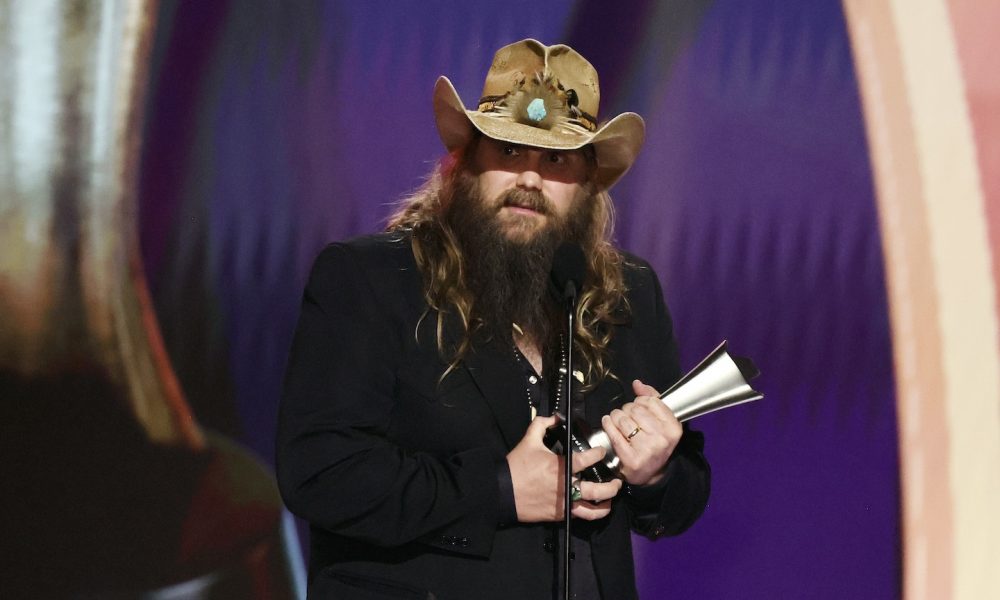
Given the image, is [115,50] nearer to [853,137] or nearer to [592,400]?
[592,400]

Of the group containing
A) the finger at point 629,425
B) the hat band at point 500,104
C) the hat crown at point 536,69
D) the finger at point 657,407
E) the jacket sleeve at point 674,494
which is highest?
the hat crown at point 536,69

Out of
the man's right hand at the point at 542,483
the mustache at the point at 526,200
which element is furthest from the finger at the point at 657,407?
the mustache at the point at 526,200

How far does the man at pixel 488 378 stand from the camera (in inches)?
70.1

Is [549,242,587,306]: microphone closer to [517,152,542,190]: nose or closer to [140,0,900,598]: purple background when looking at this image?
[517,152,542,190]: nose

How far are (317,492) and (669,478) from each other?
61cm

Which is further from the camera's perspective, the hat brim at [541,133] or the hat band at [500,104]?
the hat band at [500,104]

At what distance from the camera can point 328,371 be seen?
6.04 ft

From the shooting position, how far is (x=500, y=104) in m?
2.16

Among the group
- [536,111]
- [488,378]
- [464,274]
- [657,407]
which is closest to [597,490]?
[657,407]

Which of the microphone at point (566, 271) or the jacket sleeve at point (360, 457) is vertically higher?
the microphone at point (566, 271)

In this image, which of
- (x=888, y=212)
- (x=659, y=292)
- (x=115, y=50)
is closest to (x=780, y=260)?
(x=888, y=212)

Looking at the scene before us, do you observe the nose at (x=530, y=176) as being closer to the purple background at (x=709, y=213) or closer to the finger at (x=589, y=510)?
the finger at (x=589, y=510)

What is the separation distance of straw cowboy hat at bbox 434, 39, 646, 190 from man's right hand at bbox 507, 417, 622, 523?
579mm

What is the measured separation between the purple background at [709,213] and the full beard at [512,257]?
87 cm
